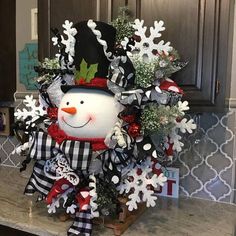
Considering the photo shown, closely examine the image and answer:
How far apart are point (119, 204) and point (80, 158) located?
0.71ft

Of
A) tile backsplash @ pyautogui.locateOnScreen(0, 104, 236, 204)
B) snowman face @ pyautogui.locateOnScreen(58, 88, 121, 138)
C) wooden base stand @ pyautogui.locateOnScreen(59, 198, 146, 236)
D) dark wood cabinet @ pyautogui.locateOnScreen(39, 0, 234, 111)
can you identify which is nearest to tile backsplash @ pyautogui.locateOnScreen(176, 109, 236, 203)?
tile backsplash @ pyautogui.locateOnScreen(0, 104, 236, 204)

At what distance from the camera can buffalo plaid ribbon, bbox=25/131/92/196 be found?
0.92 meters

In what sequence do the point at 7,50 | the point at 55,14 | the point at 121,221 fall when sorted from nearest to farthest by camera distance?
1. the point at 121,221
2. the point at 55,14
3. the point at 7,50

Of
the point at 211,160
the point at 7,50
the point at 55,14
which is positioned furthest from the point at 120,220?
the point at 7,50

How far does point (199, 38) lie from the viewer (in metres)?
1.02

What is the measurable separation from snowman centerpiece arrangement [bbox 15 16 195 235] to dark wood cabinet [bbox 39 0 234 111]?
0.09 meters

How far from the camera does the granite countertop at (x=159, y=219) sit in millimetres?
1017

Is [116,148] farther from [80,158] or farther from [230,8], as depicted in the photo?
[230,8]

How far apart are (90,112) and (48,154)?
204 mm

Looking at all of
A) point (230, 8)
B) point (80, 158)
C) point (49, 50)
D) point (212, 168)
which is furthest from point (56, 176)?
point (230, 8)

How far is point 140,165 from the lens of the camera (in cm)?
97

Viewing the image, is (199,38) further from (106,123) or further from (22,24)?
(22,24)

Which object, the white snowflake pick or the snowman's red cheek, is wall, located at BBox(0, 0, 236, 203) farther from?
the snowman's red cheek

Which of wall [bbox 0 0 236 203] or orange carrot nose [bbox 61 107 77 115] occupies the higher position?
orange carrot nose [bbox 61 107 77 115]
